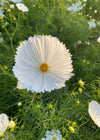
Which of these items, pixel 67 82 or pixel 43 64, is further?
pixel 67 82

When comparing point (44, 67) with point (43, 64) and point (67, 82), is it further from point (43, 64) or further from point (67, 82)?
point (67, 82)

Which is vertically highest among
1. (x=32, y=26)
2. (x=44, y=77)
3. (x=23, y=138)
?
(x=32, y=26)

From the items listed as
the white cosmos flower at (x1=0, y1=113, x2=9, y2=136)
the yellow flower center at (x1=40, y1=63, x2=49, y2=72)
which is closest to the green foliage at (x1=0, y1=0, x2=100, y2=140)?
the white cosmos flower at (x1=0, y1=113, x2=9, y2=136)

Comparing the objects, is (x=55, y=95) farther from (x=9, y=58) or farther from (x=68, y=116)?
(x=9, y=58)

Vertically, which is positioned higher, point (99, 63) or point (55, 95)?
point (99, 63)

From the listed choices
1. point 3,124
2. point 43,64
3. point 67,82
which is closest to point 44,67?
point 43,64

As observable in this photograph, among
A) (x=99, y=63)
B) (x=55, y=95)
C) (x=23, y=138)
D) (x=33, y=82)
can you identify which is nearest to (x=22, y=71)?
(x=33, y=82)

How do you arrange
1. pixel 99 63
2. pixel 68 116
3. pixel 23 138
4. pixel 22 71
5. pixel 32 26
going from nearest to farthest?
pixel 22 71 → pixel 23 138 → pixel 68 116 → pixel 99 63 → pixel 32 26

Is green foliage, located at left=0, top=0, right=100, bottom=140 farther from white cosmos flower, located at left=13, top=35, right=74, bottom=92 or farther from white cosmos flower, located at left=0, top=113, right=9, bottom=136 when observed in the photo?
white cosmos flower, located at left=13, top=35, right=74, bottom=92
